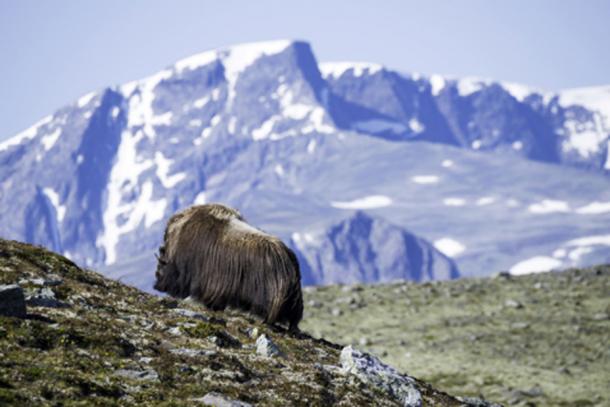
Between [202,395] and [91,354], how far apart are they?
6.32ft

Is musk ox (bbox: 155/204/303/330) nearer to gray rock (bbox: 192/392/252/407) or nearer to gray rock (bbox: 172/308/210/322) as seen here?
gray rock (bbox: 172/308/210/322)

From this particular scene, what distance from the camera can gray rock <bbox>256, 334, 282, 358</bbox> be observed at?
61.1ft

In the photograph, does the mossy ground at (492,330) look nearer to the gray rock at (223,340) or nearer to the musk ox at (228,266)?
the musk ox at (228,266)

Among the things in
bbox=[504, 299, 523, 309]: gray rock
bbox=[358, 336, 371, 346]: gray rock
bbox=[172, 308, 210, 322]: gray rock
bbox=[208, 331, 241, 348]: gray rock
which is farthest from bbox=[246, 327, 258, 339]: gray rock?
bbox=[504, 299, 523, 309]: gray rock

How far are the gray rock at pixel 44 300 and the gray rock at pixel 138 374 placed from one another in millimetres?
3151

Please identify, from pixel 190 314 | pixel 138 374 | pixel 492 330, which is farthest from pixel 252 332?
pixel 492 330

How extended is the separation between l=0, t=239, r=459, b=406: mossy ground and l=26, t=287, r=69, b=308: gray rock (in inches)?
7.2

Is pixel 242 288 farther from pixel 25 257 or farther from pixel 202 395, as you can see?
pixel 202 395

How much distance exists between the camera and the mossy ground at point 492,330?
37312 mm

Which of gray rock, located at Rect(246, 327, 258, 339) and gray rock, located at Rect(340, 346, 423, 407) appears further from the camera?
gray rock, located at Rect(246, 327, 258, 339)

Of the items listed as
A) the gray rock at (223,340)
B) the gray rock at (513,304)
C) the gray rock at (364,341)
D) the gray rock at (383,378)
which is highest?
the gray rock at (223,340)

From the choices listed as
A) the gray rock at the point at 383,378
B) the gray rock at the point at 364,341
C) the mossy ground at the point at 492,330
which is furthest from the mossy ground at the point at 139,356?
the gray rock at the point at 364,341

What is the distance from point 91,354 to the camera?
Answer: 16000 mm

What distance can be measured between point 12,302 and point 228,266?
7.17 metres
